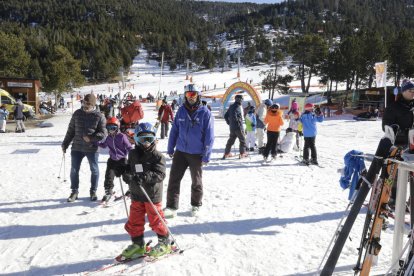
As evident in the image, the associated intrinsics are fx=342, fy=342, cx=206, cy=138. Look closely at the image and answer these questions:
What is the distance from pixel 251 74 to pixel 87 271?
264ft

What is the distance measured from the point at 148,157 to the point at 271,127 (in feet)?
18.3

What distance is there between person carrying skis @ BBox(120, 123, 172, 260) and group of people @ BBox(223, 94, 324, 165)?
217 inches

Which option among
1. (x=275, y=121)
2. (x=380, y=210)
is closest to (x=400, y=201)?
(x=380, y=210)

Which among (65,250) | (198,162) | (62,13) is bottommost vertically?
(65,250)

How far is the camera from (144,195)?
144 inches

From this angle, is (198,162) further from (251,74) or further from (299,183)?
(251,74)

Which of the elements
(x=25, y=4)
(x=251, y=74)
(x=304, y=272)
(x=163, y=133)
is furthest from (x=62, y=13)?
(x=304, y=272)

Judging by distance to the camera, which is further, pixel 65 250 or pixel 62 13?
pixel 62 13

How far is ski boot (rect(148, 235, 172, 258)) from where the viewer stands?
3.63 metres

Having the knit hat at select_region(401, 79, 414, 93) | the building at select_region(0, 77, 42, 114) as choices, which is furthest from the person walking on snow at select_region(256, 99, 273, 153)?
the building at select_region(0, 77, 42, 114)

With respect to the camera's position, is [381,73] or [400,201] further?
[381,73]

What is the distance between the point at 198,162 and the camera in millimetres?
4879

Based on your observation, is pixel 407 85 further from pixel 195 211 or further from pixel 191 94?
pixel 195 211

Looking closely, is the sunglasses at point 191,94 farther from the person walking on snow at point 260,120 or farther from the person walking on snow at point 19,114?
the person walking on snow at point 19,114
